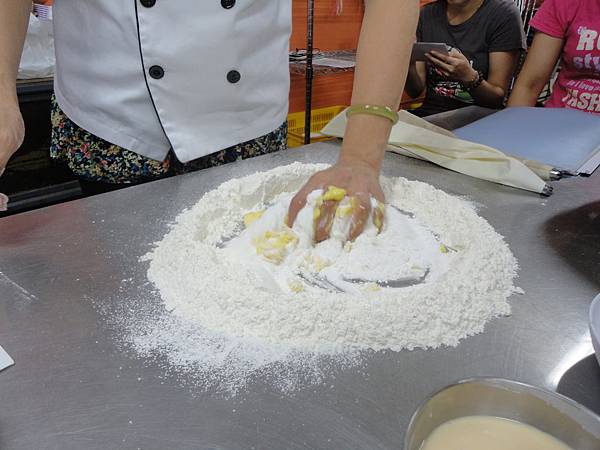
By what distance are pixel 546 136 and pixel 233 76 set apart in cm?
85

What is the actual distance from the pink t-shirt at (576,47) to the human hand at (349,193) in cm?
123

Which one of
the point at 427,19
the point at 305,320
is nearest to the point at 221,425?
the point at 305,320

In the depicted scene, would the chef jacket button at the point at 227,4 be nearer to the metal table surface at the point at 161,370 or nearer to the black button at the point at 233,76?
the black button at the point at 233,76

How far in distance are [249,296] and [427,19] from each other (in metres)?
2.19

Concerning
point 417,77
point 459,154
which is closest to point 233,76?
point 459,154

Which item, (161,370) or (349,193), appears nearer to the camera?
(161,370)

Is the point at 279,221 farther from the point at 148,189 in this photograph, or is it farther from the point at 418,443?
the point at 418,443

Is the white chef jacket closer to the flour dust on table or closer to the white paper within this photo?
the flour dust on table

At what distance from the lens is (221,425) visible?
466 mm

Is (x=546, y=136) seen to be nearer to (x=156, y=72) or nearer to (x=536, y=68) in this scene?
(x=536, y=68)

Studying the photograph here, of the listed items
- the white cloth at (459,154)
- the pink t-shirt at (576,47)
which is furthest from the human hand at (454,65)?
the white cloth at (459,154)

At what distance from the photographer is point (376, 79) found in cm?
91

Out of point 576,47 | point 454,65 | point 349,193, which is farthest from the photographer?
point 454,65

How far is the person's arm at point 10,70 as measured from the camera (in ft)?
2.34
